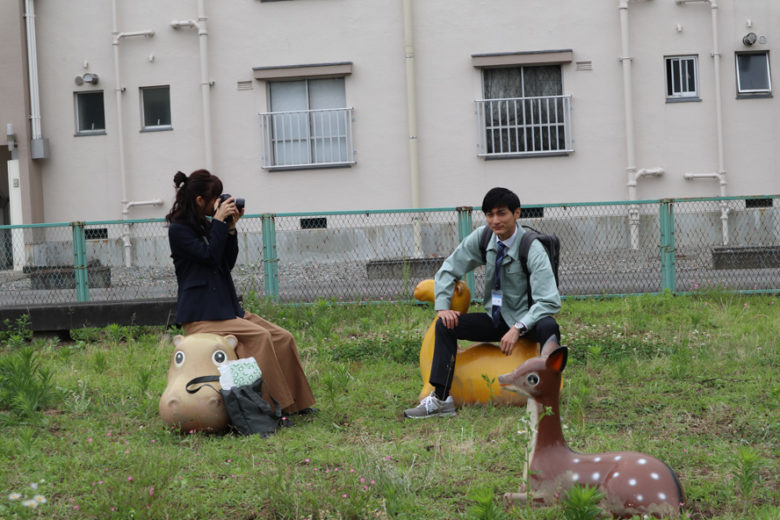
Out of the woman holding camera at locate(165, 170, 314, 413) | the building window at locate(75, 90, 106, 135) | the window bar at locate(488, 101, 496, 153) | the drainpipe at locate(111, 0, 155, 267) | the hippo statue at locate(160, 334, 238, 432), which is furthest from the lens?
the building window at locate(75, 90, 106, 135)

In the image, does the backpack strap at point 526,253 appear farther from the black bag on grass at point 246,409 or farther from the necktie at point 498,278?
the black bag on grass at point 246,409

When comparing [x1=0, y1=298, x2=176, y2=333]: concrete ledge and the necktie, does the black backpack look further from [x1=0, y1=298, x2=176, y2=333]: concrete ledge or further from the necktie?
[x1=0, y1=298, x2=176, y2=333]: concrete ledge

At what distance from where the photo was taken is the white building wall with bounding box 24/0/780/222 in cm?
1557

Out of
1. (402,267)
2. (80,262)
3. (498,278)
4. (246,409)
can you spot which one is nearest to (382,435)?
(246,409)

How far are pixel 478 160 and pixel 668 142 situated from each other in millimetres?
3347

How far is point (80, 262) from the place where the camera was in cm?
970

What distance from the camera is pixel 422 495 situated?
13.4ft

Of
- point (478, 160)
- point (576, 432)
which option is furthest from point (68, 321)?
point (478, 160)

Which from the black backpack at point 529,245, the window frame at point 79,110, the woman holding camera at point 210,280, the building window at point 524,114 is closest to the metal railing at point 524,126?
the building window at point 524,114

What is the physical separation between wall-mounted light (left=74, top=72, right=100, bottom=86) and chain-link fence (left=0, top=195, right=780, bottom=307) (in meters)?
7.06

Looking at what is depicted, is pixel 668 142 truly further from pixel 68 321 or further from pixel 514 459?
pixel 514 459

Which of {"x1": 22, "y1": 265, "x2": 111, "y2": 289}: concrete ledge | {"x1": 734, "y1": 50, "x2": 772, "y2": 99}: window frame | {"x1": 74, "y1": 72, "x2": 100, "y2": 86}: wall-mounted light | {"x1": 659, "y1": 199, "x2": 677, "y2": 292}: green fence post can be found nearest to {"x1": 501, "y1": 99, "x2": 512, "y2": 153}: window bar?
{"x1": 734, "y1": 50, "x2": 772, "y2": 99}: window frame

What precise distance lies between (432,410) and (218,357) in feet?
4.51

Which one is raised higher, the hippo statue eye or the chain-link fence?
the chain-link fence
